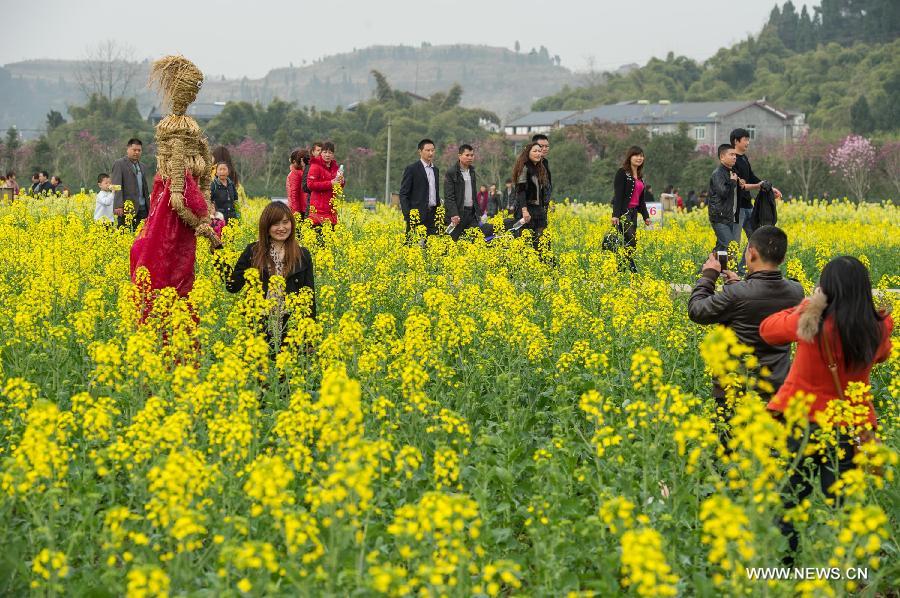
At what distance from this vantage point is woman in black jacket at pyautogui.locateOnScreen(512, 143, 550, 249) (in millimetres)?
13555

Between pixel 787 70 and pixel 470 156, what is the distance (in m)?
123

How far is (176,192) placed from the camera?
7.91 metres

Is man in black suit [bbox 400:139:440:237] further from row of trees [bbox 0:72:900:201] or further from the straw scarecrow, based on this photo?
row of trees [bbox 0:72:900:201]

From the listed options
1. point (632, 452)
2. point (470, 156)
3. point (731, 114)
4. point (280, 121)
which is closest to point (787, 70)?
point (731, 114)

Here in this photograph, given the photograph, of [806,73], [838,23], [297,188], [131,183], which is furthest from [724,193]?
[838,23]

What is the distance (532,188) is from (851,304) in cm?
888

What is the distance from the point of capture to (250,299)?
7.56 m

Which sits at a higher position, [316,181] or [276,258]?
[316,181]

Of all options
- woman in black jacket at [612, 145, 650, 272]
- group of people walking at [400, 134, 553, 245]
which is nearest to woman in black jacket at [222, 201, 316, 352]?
group of people walking at [400, 134, 553, 245]

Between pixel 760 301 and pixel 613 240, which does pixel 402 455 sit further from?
pixel 613 240

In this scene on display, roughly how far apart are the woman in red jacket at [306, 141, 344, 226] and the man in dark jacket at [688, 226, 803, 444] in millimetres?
8599

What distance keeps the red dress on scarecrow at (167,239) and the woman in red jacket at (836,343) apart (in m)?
4.63

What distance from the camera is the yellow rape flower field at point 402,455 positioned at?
4012mm

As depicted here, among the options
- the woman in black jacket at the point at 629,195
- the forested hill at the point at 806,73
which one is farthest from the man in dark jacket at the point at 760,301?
the forested hill at the point at 806,73
